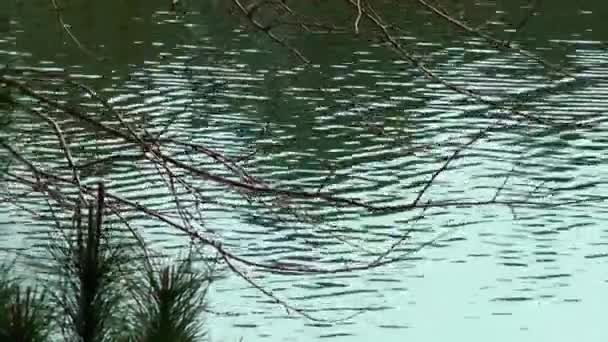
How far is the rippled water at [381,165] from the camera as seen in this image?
37.2 ft

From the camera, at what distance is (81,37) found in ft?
74.3

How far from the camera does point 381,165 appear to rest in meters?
14.9

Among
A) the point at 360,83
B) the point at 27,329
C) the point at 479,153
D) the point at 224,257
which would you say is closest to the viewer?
the point at 27,329

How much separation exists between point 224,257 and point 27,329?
0.93 meters

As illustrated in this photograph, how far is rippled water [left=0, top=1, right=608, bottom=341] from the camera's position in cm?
1134

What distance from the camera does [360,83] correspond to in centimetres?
1906

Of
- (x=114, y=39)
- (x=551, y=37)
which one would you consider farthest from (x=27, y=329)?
(x=551, y=37)

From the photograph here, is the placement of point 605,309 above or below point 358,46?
below

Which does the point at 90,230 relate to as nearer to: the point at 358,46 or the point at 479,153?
the point at 479,153

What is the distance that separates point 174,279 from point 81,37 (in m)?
21.0

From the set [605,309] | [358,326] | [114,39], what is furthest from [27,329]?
[114,39]

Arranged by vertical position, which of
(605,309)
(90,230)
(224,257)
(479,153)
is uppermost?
(90,230)

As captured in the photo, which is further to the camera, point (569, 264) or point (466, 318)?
point (569, 264)

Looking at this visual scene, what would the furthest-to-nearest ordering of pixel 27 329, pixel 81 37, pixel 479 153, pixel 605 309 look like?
pixel 81 37, pixel 479 153, pixel 605 309, pixel 27 329
